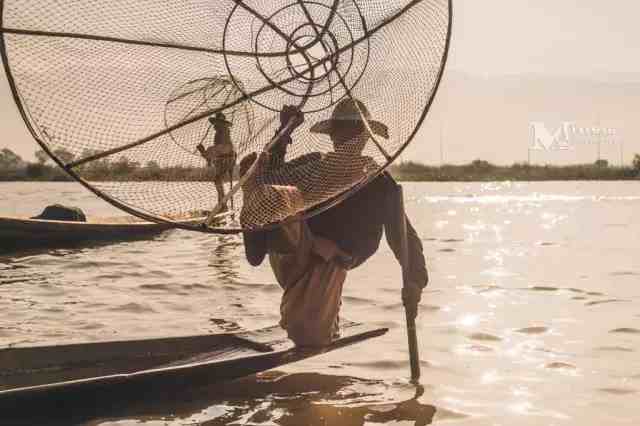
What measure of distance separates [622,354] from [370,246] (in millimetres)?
2197

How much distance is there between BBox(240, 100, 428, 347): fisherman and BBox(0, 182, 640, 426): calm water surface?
0.48m

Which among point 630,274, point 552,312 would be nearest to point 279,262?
point 552,312

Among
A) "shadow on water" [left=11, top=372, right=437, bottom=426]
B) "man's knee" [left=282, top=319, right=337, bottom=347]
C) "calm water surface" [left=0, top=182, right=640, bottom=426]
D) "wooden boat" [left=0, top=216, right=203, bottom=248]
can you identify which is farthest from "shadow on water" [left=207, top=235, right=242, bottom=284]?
"man's knee" [left=282, top=319, right=337, bottom=347]

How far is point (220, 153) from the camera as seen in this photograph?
395cm

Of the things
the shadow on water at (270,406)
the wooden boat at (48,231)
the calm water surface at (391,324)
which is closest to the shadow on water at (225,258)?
the calm water surface at (391,324)

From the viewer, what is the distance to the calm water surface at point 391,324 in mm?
3957

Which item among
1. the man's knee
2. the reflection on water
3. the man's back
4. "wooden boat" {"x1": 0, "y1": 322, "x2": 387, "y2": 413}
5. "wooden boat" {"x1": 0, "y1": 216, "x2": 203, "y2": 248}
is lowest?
Result: the reflection on water

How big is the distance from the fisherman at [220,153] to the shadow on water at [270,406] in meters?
1.02

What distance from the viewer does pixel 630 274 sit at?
8695 millimetres

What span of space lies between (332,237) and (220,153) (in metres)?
0.73

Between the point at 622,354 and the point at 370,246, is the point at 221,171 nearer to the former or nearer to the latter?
the point at 370,246

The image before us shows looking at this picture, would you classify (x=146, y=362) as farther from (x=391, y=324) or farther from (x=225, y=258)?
(x=225, y=258)

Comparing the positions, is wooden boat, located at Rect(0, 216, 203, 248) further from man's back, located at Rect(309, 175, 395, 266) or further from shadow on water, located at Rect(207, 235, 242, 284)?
man's back, located at Rect(309, 175, 395, 266)

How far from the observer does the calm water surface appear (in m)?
3.96
